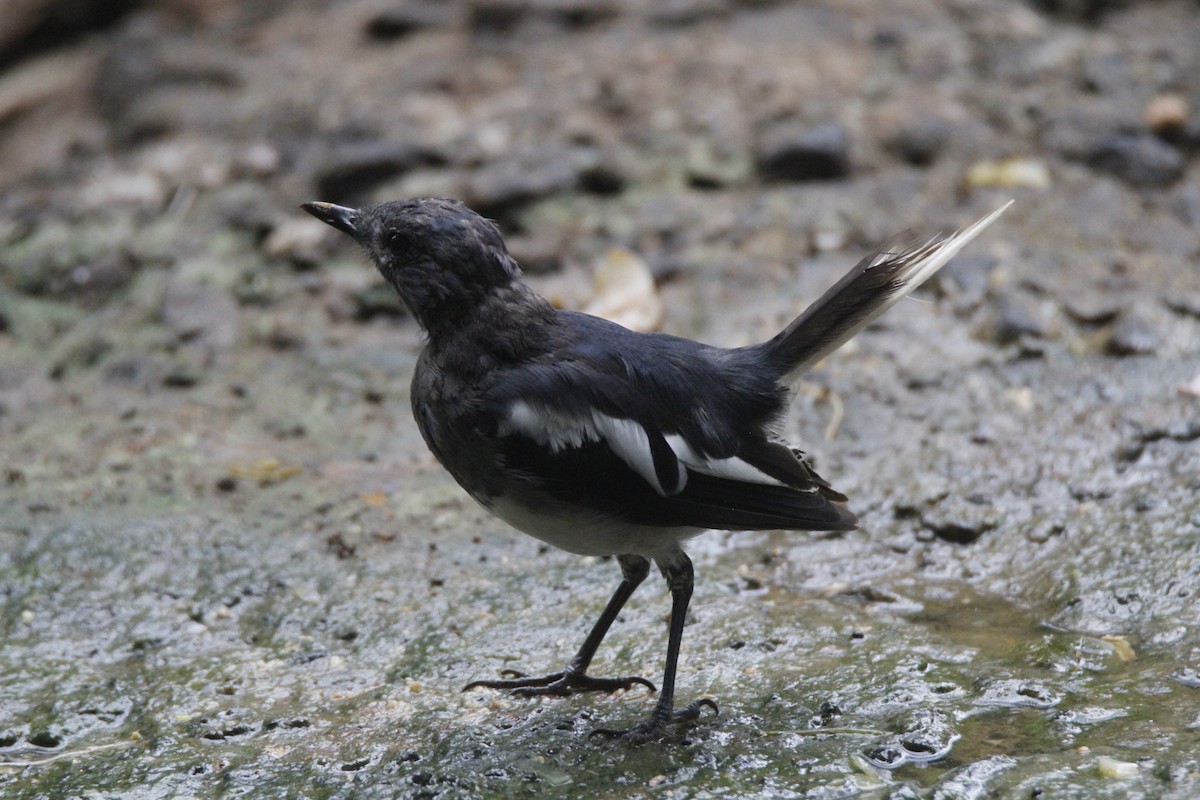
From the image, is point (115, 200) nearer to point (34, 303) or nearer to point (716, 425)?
point (34, 303)

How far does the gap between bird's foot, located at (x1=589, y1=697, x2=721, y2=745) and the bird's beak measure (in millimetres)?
1835

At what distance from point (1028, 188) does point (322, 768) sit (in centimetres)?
497

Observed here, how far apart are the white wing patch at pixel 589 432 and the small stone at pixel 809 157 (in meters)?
3.59

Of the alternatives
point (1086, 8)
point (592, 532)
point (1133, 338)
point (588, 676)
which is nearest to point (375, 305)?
point (588, 676)

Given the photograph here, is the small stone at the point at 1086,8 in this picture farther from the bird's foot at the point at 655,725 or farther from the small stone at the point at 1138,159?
the bird's foot at the point at 655,725

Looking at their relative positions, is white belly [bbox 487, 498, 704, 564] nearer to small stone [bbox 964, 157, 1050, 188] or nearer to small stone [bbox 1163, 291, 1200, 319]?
small stone [bbox 1163, 291, 1200, 319]

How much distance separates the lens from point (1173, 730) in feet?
11.3

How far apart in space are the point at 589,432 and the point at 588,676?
34.0 inches

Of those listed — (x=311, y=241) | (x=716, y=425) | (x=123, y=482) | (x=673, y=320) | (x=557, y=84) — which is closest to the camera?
(x=716, y=425)

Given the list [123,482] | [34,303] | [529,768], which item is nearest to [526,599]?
[529,768]

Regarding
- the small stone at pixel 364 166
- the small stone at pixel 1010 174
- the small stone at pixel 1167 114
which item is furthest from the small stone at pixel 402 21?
the small stone at pixel 1167 114

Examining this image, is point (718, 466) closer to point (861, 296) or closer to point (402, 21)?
point (861, 296)

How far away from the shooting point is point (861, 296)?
399 centimetres

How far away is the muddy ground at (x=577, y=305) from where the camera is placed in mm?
3748
